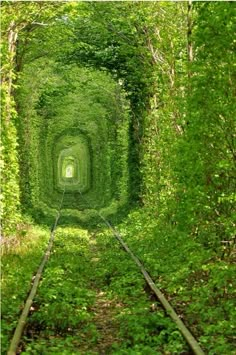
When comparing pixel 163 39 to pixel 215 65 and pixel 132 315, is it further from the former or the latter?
pixel 132 315

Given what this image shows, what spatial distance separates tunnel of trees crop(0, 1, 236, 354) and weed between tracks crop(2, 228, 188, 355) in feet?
1.93

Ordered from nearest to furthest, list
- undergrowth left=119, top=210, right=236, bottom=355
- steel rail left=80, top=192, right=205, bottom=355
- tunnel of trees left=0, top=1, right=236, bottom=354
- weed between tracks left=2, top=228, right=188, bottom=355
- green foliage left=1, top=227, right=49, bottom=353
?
steel rail left=80, top=192, right=205, bottom=355 < weed between tracks left=2, top=228, right=188, bottom=355 < undergrowth left=119, top=210, right=236, bottom=355 < green foliage left=1, top=227, right=49, bottom=353 < tunnel of trees left=0, top=1, right=236, bottom=354

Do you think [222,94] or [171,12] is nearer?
[222,94]

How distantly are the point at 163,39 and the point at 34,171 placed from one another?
1820 cm

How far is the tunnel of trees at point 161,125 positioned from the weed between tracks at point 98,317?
Result: 0.59 m

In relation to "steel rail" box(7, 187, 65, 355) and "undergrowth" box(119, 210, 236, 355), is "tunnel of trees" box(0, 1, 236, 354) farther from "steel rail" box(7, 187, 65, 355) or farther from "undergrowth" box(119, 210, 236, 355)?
"steel rail" box(7, 187, 65, 355)

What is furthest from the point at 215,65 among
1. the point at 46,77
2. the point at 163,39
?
the point at 46,77

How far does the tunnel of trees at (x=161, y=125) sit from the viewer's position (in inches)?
363

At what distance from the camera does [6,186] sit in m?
14.0

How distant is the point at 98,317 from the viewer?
10.1 meters

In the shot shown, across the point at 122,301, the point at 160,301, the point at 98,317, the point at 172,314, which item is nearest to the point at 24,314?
the point at 98,317

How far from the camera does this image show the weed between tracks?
805cm

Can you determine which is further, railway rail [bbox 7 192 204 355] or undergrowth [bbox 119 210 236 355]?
undergrowth [bbox 119 210 236 355]

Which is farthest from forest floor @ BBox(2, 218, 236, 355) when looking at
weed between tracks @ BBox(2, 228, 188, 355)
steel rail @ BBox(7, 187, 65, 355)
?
steel rail @ BBox(7, 187, 65, 355)
